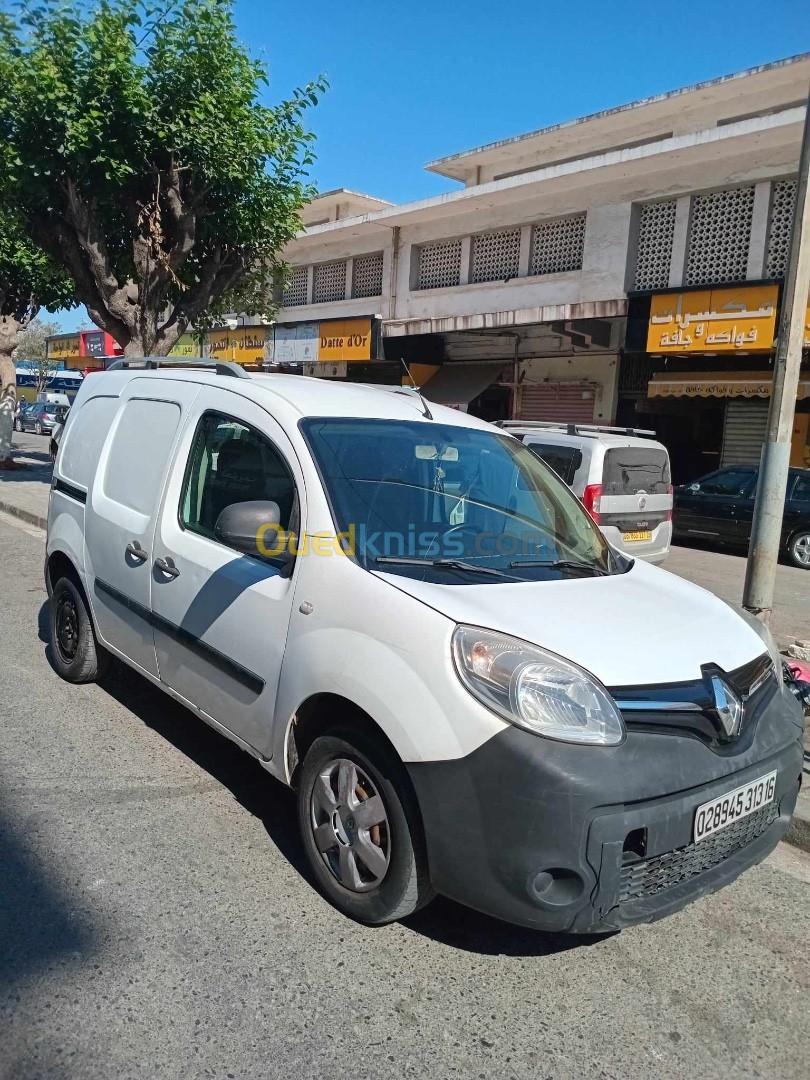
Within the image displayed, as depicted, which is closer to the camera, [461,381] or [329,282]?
[461,381]

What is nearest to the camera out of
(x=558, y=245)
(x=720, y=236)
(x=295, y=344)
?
(x=720, y=236)

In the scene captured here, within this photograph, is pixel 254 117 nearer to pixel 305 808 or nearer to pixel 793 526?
pixel 793 526

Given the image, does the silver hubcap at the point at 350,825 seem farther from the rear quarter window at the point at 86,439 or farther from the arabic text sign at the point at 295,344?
the arabic text sign at the point at 295,344

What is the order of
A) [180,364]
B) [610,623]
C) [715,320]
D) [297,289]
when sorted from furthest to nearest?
[297,289] → [715,320] → [180,364] → [610,623]

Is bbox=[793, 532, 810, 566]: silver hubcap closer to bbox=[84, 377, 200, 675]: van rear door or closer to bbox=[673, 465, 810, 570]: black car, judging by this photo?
bbox=[673, 465, 810, 570]: black car

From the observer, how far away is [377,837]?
8.80 ft

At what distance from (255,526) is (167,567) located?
83 cm

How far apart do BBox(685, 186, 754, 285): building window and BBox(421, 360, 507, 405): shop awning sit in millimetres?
6187

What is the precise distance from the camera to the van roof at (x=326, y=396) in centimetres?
339

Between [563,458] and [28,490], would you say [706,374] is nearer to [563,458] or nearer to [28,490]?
[563,458]

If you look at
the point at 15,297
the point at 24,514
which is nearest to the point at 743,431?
the point at 24,514

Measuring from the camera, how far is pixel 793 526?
1234cm

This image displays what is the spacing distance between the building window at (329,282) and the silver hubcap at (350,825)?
19355 mm

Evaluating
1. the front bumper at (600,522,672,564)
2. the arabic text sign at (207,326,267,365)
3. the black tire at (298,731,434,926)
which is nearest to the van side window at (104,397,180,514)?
the black tire at (298,731,434,926)
